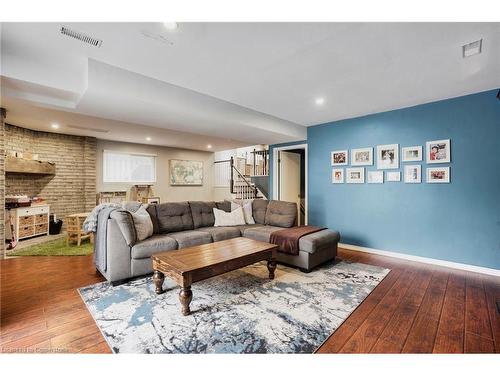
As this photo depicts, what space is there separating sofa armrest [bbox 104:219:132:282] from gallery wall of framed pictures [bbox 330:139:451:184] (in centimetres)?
383

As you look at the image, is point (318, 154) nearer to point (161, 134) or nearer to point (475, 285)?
point (475, 285)

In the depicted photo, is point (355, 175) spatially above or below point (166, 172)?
below

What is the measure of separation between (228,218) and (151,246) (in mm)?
1568

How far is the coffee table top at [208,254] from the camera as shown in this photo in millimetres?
2232

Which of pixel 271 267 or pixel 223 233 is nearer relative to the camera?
pixel 271 267

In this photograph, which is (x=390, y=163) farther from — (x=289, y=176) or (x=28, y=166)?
(x=28, y=166)

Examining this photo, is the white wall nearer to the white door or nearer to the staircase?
the staircase

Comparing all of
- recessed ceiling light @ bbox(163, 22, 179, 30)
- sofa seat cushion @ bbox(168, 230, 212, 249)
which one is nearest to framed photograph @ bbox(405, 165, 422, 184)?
sofa seat cushion @ bbox(168, 230, 212, 249)

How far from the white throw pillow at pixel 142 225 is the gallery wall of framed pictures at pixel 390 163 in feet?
11.5

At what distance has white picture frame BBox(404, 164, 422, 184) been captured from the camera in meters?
3.73

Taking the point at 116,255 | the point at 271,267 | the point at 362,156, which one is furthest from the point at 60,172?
the point at 362,156

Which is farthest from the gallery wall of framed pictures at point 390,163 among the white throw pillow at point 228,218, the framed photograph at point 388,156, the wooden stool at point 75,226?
the wooden stool at point 75,226

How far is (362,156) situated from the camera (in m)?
4.35

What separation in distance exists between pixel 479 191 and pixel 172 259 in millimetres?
4140
